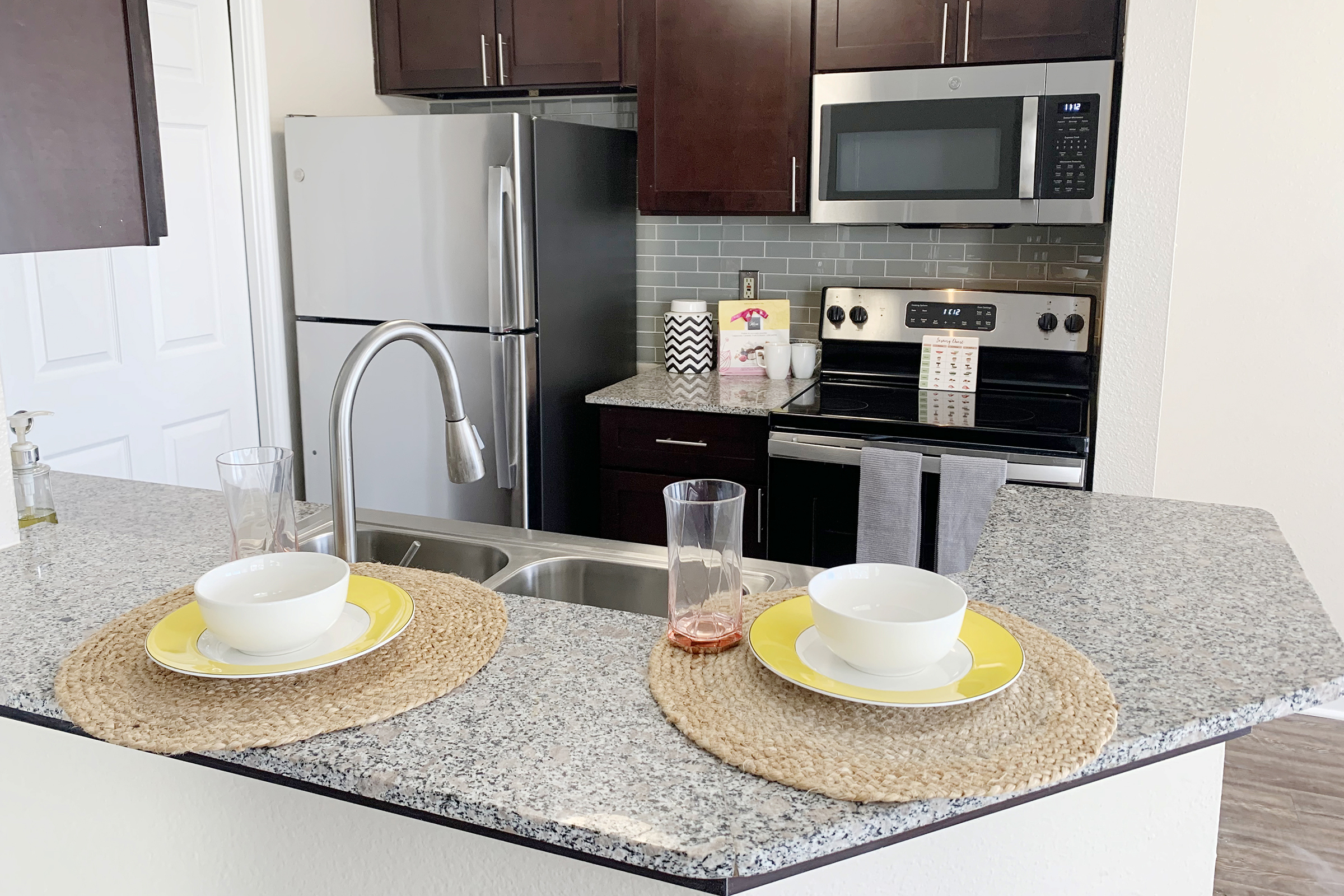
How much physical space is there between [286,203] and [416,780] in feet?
9.00

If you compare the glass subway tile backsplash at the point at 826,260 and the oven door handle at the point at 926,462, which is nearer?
the oven door handle at the point at 926,462

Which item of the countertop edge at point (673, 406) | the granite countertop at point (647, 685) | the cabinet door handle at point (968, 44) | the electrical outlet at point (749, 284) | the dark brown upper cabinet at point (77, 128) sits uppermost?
the cabinet door handle at point (968, 44)

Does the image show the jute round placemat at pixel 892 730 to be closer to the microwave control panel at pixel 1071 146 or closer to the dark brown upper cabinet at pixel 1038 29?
the microwave control panel at pixel 1071 146

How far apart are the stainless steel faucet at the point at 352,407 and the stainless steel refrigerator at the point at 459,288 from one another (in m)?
1.51

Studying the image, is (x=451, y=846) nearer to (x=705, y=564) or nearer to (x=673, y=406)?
(x=705, y=564)

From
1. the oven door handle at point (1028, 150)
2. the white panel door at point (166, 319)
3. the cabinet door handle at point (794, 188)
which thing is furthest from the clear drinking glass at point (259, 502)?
the oven door handle at point (1028, 150)

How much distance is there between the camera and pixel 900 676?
957 mm

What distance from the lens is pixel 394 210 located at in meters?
2.98

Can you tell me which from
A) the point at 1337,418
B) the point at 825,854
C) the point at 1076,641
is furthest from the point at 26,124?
the point at 1337,418

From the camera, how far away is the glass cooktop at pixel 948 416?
2.57 m

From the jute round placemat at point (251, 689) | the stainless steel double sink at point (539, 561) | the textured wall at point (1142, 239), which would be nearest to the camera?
the jute round placemat at point (251, 689)

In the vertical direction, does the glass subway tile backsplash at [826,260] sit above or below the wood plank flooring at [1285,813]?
above

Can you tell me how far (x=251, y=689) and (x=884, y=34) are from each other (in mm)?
2419

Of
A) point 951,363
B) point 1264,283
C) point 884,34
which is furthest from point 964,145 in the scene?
point 1264,283
